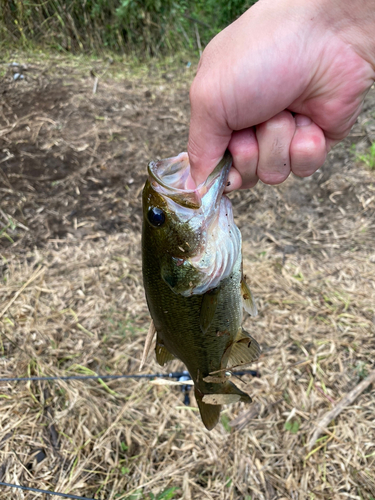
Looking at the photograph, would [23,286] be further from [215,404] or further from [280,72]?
[280,72]

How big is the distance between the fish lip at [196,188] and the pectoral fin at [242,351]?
690mm

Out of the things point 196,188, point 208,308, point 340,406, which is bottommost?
point 340,406

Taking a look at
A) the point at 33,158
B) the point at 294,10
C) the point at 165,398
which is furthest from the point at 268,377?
the point at 33,158

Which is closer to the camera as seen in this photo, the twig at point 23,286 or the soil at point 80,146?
the twig at point 23,286

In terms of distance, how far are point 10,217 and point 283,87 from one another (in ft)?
11.2

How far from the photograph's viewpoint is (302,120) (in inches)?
57.4

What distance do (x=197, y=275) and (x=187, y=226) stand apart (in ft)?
0.70

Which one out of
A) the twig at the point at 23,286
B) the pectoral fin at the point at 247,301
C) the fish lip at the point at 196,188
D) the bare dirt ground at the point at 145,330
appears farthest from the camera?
the twig at the point at 23,286

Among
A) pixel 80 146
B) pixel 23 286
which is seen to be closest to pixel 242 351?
pixel 23 286

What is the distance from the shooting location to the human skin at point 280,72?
1.18 meters

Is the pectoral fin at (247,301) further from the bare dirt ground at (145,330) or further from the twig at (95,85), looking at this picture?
the twig at (95,85)

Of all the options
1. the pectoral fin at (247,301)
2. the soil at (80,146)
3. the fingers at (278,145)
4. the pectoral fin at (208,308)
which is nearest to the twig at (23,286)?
the soil at (80,146)

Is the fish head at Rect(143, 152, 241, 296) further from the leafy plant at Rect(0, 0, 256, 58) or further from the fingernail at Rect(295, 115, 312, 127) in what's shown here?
the leafy plant at Rect(0, 0, 256, 58)

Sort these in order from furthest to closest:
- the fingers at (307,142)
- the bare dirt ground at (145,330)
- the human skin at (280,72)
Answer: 1. the bare dirt ground at (145,330)
2. the fingers at (307,142)
3. the human skin at (280,72)
